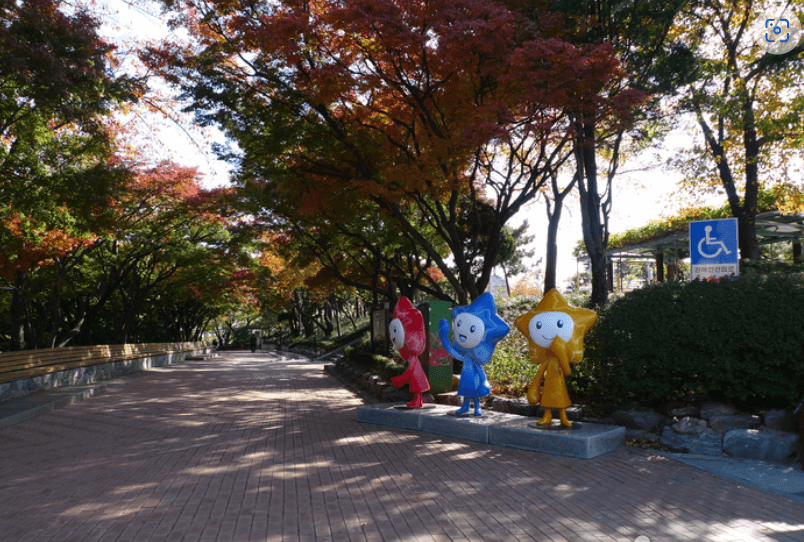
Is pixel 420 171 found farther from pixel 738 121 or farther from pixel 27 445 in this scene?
pixel 27 445

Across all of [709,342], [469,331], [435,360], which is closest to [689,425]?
[709,342]

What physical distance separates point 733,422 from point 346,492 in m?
4.87

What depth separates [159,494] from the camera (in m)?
5.28

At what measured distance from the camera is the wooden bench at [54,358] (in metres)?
12.1

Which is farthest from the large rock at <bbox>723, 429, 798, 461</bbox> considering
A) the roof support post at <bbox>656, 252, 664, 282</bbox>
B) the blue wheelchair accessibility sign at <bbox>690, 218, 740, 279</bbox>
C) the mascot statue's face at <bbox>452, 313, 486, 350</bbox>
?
the roof support post at <bbox>656, 252, 664, 282</bbox>

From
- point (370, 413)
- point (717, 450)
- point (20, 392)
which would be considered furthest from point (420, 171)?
point (20, 392)

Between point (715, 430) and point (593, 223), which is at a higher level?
point (593, 223)

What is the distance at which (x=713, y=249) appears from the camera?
822 cm

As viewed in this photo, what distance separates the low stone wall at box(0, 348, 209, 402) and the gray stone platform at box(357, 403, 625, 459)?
8180mm

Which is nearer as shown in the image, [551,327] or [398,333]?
[551,327]

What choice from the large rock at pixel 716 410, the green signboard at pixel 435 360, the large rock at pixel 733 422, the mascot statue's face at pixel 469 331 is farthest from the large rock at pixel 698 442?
the green signboard at pixel 435 360

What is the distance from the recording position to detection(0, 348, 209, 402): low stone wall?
40.1ft

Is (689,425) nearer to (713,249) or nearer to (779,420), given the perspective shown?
(779,420)

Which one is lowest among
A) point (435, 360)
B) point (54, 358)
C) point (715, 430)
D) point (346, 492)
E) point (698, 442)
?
point (346, 492)
